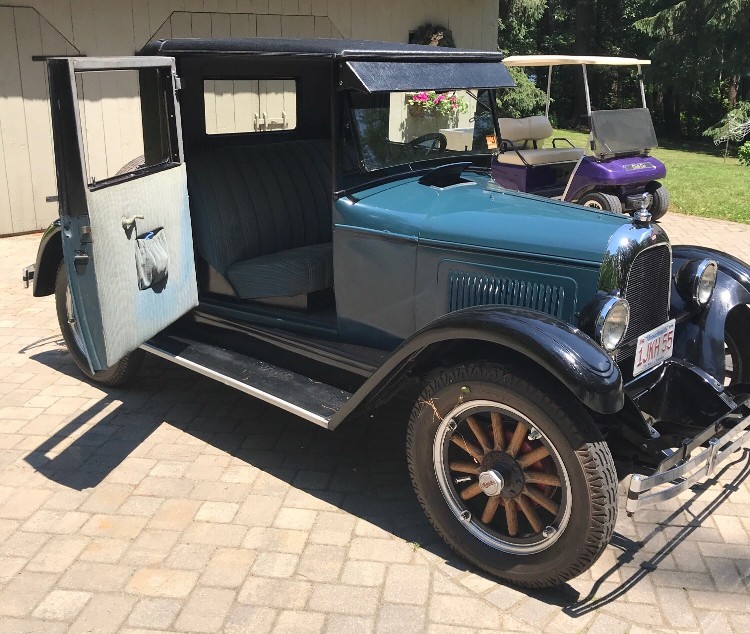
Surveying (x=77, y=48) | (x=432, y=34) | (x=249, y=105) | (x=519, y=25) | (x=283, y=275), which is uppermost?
(x=519, y=25)

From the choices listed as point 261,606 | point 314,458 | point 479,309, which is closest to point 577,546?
point 479,309

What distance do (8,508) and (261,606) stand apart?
1.40 metres

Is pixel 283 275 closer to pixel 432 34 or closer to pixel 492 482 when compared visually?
pixel 492 482

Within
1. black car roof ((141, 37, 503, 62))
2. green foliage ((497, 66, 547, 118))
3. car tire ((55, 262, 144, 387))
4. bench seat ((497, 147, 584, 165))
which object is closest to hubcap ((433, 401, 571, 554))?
black car roof ((141, 37, 503, 62))

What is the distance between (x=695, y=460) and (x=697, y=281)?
1151 mm

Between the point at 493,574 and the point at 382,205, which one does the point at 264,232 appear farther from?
the point at 493,574

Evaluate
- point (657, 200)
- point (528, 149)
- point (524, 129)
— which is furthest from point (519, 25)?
point (657, 200)

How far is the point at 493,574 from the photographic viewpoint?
293cm

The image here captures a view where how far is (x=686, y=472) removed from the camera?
2.80 meters

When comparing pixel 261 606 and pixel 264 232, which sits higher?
pixel 264 232

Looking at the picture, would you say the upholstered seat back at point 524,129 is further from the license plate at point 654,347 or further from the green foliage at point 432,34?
the license plate at point 654,347

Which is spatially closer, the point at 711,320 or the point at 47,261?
the point at 711,320

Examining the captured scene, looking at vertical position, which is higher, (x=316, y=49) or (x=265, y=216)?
(x=316, y=49)

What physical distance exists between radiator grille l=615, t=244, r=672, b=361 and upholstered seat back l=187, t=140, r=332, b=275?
73.4 inches
